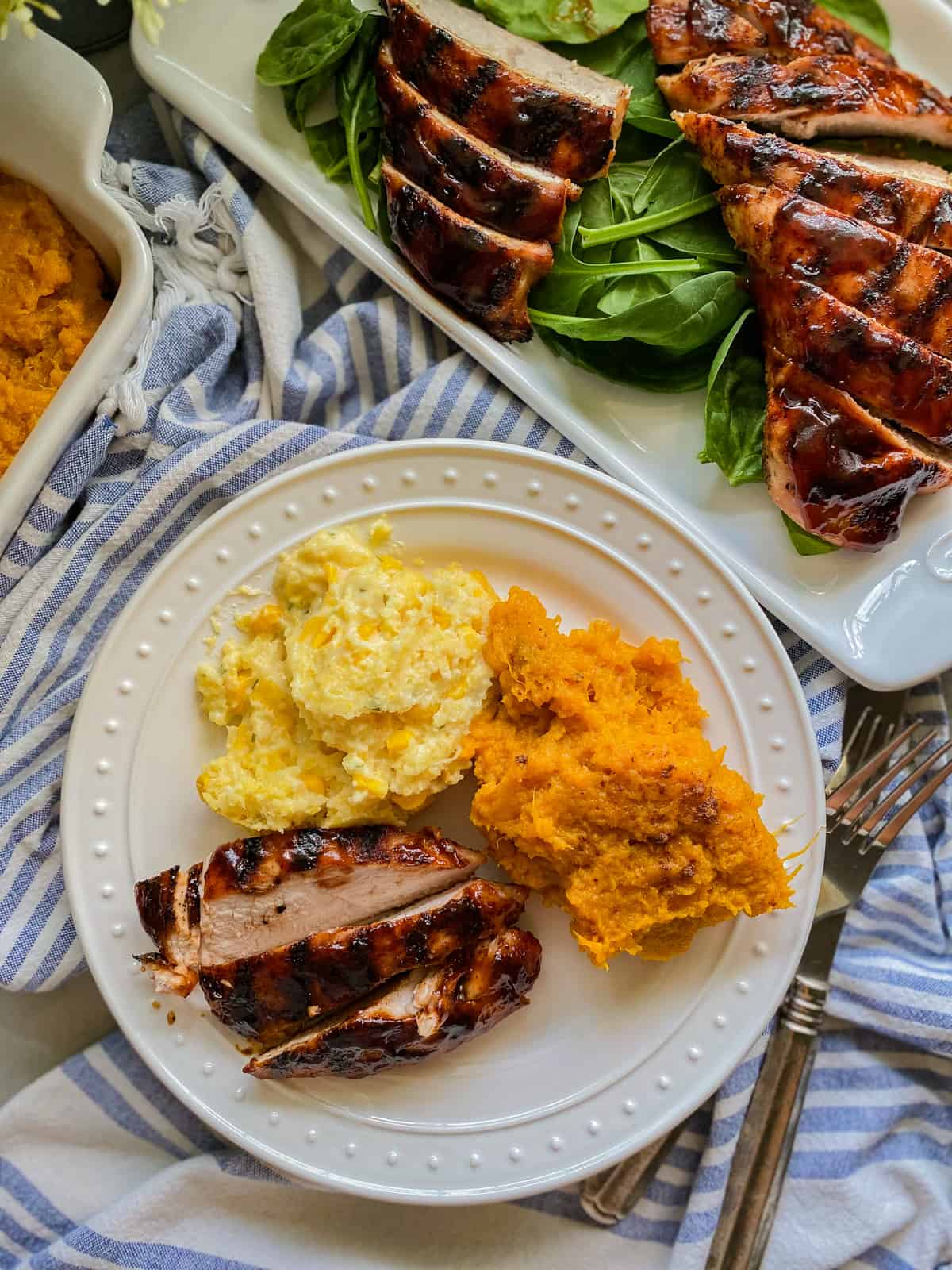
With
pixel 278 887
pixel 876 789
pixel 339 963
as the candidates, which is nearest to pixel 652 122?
pixel 876 789

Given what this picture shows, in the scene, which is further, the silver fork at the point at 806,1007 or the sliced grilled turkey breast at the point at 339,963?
the silver fork at the point at 806,1007

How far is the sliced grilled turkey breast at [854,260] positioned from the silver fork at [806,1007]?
1232mm

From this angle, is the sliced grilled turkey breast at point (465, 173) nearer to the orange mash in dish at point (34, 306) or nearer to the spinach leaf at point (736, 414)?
the spinach leaf at point (736, 414)

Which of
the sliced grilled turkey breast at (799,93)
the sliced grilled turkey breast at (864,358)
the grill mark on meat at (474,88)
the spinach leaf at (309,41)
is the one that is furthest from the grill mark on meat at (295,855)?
the sliced grilled turkey breast at (799,93)

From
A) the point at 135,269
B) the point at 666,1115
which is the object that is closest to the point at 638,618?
the point at 666,1115

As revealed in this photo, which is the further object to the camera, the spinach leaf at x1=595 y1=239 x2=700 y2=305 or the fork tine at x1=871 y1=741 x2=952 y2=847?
the fork tine at x1=871 y1=741 x2=952 y2=847

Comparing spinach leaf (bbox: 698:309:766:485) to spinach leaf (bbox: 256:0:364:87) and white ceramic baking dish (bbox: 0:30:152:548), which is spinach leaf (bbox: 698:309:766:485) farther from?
white ceramic baking dish (bbox: 0:30:152:548)

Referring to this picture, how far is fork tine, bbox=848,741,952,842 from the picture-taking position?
315cm

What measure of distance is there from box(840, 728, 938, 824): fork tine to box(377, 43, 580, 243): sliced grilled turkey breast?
1919 mm

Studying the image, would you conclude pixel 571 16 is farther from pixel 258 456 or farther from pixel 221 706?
pixel 221 706

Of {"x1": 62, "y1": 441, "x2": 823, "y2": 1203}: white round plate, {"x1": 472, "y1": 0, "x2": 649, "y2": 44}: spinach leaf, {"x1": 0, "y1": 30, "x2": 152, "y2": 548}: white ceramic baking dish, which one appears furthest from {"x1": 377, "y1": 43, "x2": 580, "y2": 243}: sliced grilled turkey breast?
{"x1": 0, "y1": 30, "x2": 152, "y2": 548}: white ceramic baking dish

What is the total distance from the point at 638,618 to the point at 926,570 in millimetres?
879

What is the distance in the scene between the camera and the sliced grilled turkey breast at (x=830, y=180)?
2916 mm

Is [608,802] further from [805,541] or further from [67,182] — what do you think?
[67,182]
